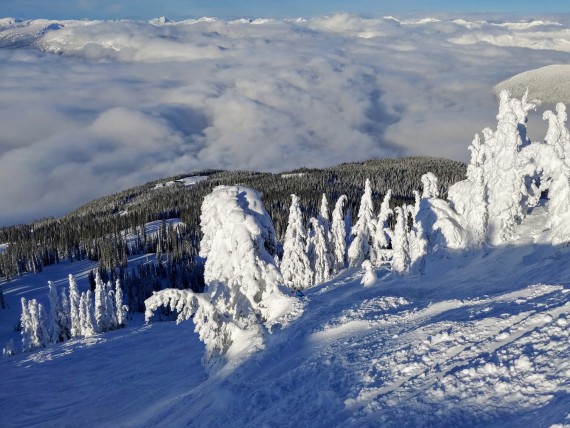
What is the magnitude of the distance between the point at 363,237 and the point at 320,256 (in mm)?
5398

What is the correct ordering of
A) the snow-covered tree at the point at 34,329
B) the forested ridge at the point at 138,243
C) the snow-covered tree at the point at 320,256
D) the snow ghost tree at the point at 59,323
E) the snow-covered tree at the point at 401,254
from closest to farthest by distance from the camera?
the snow-covered tree at the point at 401,254, the snow-covered tree at the point at 320,256, the snow-covered tree at the point at 34,329, the snow ghost tree at the point at 59,323, the forested ridge at the point at 138,243

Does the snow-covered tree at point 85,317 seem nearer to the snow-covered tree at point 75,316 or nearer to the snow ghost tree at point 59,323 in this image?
the snow-covered tree at point 75,316

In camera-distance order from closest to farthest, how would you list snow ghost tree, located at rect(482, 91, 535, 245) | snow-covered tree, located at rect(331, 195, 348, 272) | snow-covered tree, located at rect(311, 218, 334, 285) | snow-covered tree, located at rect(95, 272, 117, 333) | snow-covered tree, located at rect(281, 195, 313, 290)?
snow ghost tree, located at rect(482, 91, 535, 245) → snow-covered tree, located at rect(281, 195, 313, 290) → snow-covered tree, located at rect(311, 218, 334, 285) → snow-covered tree, located at rect(331, 195, 348, 272) → snow-covered tree, located at rect(95, 272, 117, 333)

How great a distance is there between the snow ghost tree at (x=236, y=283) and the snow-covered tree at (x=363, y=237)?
30.9 metres

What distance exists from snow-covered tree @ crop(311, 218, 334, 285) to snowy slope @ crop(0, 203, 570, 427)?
17.7 m

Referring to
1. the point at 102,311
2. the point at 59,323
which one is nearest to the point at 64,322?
the point at 59,323

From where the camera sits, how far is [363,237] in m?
56.4

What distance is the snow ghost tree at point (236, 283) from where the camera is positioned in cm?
2416

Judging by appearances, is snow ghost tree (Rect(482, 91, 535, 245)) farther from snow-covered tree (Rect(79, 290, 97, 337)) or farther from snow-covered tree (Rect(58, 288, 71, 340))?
snow-covered tree (Rect(58, 288, 71, 340))

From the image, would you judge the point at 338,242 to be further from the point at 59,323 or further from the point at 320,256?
the point at 59,323

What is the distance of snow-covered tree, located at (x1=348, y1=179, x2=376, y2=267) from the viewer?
55.6 m

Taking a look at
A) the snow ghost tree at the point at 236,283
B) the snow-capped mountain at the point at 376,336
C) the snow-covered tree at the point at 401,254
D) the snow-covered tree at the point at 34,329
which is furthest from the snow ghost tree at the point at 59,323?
the snow ghost tree at the point at 236,283

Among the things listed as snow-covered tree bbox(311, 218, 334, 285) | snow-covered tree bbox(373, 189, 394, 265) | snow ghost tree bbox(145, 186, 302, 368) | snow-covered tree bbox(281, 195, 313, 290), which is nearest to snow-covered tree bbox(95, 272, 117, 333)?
snow-covered tree bbox(281, 195, 313, 290)

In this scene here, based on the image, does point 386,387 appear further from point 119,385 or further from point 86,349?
point 86,349
